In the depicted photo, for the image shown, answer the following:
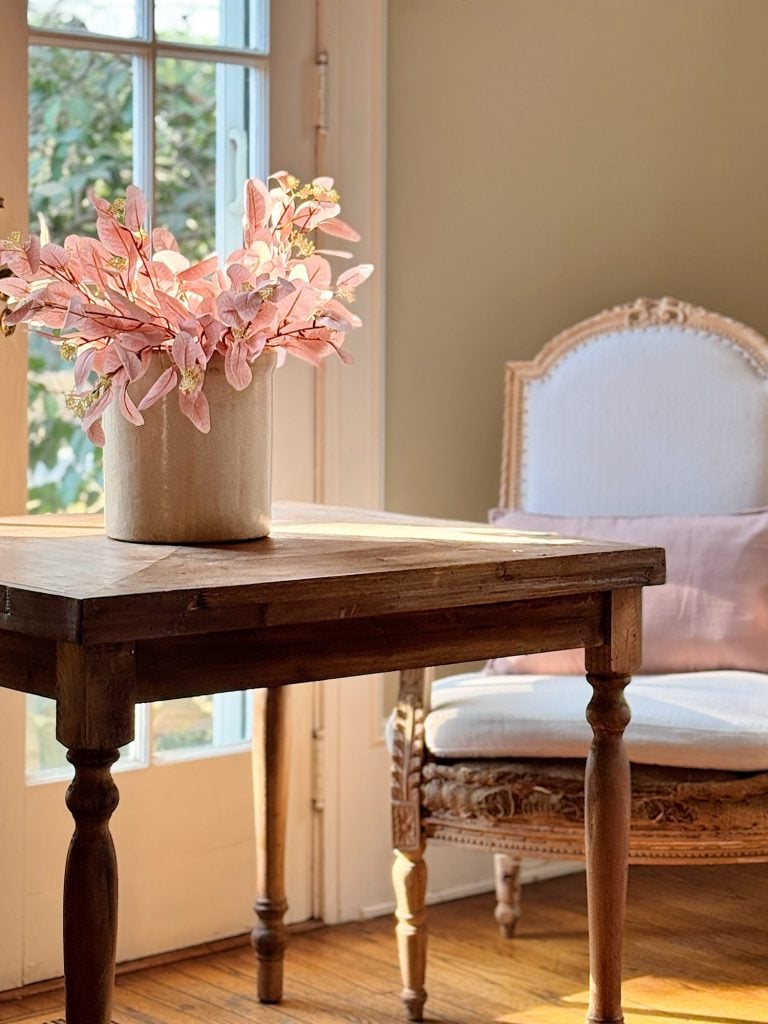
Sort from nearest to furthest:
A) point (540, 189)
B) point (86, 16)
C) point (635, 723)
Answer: point (635, 723)
point (86, 16)
point (540, 189)

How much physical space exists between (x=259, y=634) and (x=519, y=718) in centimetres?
71

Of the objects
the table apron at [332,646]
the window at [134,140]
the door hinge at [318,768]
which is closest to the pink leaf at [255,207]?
the table apron at [332,646]

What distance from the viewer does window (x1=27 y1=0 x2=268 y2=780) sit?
8.32 ft

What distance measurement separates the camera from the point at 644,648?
256 cm

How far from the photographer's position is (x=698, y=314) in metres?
2.73

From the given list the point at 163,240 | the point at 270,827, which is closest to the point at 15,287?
the point at 163,240

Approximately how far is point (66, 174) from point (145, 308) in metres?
0.82

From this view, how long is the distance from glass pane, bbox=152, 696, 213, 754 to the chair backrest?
654 mm

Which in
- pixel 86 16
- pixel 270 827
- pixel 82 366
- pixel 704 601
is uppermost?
pixel 86 16

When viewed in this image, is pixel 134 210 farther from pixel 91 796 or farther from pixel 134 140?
pixel 134 140

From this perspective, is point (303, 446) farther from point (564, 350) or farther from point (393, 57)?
point (393, 57)

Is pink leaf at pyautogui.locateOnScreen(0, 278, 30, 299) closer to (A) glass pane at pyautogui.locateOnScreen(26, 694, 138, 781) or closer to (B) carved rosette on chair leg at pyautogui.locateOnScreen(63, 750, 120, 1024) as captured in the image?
(B) carved rosette on chair leg at pyautogui.locateOnScreen(63, 750, 120, 1024)

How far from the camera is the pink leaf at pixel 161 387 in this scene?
1809 mm

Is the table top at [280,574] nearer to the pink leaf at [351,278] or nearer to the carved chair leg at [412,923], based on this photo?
the pink leaf at [351,278]
